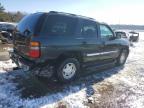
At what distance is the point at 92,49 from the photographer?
640 cm

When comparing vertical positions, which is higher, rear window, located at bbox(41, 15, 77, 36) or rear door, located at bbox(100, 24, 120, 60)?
rear window, located at bbox(41, 15, 77, 36)

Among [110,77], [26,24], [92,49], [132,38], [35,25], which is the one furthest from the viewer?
[132,38]

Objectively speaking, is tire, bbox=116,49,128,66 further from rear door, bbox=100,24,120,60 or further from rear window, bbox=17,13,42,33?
rear window, bbox=17,13,42,33

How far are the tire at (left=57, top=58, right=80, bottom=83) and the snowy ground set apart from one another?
0.22 m

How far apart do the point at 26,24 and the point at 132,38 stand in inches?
766

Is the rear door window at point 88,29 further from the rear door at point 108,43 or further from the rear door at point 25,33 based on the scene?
the rear door at point 25,33

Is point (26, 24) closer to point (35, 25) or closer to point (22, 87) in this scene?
point (35, 25)

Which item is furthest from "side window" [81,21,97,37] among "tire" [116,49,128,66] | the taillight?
"tire" [116,49,128,66]

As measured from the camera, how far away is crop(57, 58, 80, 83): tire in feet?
18.1

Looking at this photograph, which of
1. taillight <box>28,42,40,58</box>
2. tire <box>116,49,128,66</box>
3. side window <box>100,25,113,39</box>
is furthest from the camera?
tire <box>116,49,128,66</box>

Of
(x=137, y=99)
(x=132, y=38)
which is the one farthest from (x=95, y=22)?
(x=132, y=38)

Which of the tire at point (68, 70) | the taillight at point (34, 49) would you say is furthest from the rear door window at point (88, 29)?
the taillight at point (34, 49)

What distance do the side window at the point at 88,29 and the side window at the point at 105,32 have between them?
427mm

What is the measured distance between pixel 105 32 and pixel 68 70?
7.33ft
